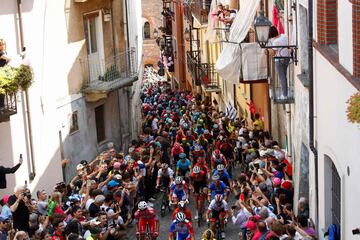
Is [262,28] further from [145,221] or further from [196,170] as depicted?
[145,221]

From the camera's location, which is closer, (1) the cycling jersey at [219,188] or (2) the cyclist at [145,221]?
(2) the cyclist at [145,221]

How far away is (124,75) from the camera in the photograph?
28.5 m

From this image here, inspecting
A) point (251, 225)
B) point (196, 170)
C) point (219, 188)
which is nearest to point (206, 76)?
point (196, 170)

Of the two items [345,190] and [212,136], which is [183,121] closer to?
[212,136]

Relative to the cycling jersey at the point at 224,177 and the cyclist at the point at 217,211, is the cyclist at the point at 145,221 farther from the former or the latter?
the cycling jersey at the point at 224,177

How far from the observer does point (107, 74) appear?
90.7ft

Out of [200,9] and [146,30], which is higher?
[200,9]

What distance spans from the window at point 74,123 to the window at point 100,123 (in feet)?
7.38

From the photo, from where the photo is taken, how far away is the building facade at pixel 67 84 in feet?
66.4

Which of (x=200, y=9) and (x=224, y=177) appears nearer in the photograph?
(x=224, y=177)

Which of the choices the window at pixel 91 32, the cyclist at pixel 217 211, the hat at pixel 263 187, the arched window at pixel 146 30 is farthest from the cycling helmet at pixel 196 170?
the arched window at pixel 146 30

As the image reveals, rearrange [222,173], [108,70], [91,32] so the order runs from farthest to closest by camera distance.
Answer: [108,70] → [91,32] → [222,173]

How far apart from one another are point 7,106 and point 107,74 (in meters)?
9.32

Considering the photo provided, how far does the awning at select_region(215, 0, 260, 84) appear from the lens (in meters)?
22.0
